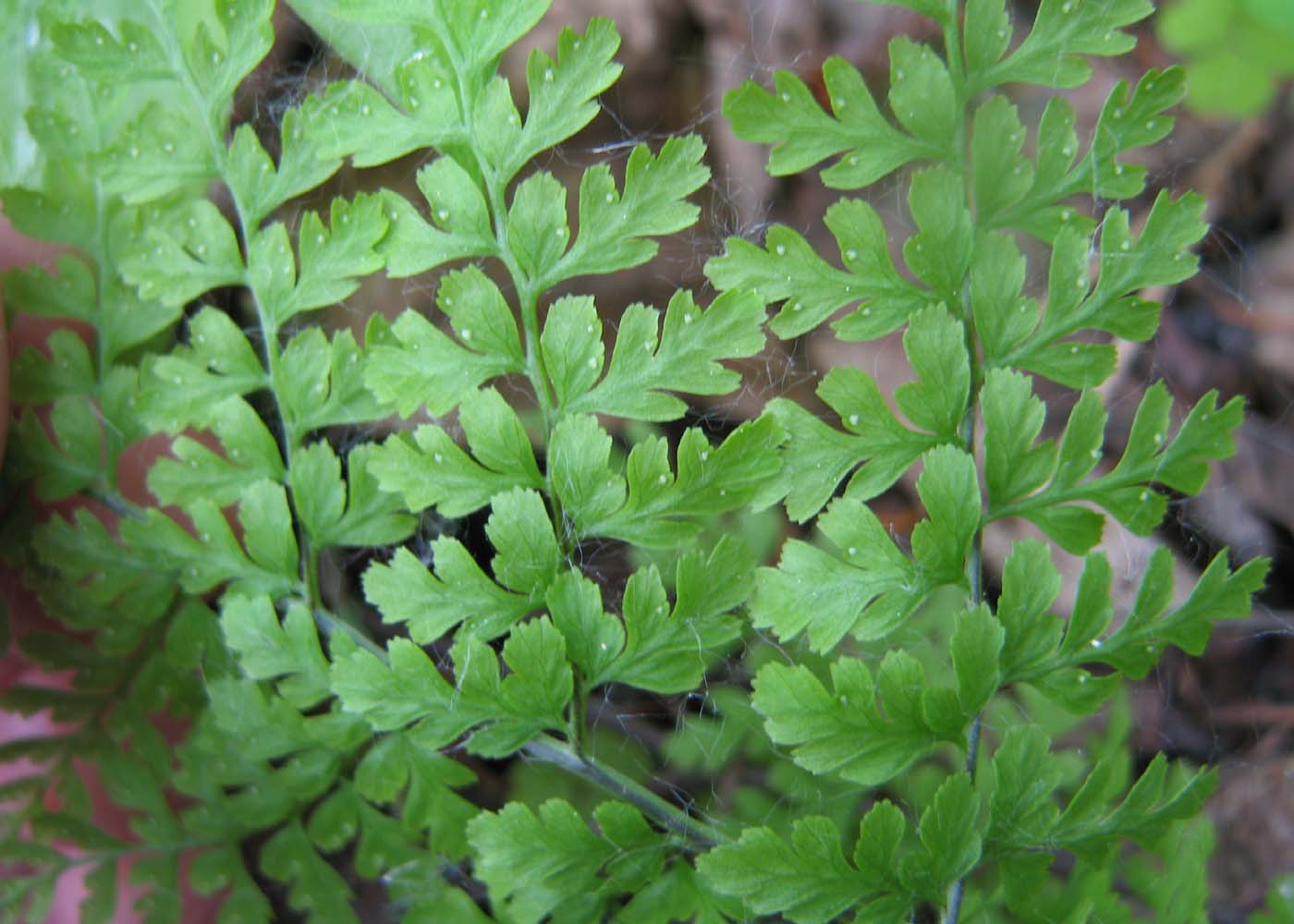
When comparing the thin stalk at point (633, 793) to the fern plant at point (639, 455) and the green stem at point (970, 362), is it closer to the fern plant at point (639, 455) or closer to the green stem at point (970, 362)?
the fern plant at point (639, 455)

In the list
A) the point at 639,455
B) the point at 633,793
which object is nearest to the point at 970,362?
the point at 639,455

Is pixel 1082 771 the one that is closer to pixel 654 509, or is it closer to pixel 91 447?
pixel 654 509

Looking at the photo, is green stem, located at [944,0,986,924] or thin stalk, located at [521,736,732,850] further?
thin stalk, located at [521,736,732,850]

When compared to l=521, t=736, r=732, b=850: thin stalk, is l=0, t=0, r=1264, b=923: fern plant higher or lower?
higher

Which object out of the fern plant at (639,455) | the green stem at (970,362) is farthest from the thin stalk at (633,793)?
→ the green stem at (970,362)

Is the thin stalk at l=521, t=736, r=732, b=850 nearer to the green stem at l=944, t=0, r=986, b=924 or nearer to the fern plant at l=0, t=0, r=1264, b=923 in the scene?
the fern plant at l=0, t=0, r=1264, b=923

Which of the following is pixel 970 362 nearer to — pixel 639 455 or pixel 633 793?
pixel 639 455

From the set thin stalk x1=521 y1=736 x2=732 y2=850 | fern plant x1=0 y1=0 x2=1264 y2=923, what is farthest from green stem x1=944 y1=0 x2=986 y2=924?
thin stalk x1=521 y1=736 x2=732 y2=850
